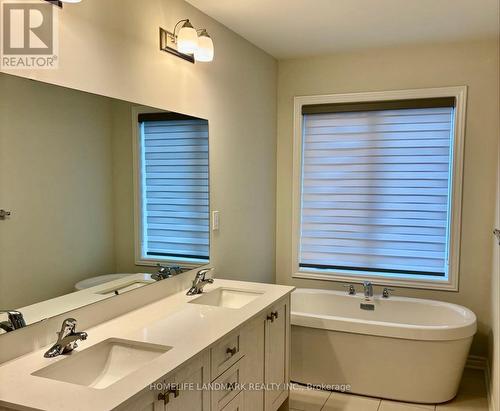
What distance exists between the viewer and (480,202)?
11.3ft

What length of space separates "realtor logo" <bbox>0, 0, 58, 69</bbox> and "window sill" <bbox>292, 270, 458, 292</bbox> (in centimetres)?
281

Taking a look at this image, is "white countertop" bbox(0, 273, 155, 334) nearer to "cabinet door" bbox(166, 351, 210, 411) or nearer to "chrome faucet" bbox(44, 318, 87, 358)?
"chrome faucet" bbox(44, 318, 87, 358)

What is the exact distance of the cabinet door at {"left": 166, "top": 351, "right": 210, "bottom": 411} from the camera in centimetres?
160

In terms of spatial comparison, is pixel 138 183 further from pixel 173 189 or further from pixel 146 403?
pixel 146 403

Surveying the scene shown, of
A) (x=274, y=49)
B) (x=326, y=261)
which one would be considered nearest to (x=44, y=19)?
(x=274, y=49)

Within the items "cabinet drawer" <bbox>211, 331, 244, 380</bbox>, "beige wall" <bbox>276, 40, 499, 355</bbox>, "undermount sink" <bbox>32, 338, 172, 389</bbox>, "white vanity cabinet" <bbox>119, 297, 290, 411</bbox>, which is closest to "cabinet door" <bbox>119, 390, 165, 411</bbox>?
"white vanity cabinet" <bbox>119, 297, 290, 411</bbox>

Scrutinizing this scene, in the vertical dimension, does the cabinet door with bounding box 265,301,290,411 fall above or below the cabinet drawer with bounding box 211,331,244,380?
below

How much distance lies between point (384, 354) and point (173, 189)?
5.89 feet

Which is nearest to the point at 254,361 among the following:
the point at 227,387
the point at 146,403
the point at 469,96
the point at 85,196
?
the point at 227,387

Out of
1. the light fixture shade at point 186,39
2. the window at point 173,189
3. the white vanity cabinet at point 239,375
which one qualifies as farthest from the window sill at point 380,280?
the light fixture shade at point 186,39

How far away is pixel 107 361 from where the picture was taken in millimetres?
1793

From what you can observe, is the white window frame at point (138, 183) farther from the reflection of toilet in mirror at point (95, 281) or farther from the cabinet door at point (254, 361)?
the cabinet door at point (254, 361)

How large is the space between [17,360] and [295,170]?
2794 mm

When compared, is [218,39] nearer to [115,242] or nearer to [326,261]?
[115,242]
